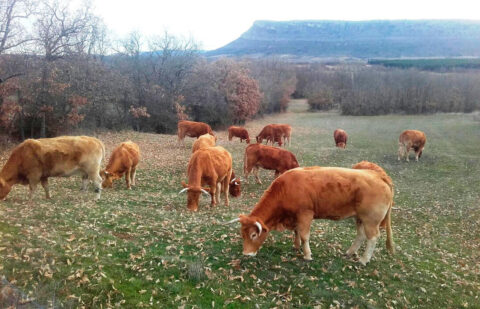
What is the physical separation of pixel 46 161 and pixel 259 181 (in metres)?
10.8

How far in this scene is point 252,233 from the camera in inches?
344

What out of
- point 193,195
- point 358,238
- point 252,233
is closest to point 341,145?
point 193,195

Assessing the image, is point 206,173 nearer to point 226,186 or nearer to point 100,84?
point 226,186

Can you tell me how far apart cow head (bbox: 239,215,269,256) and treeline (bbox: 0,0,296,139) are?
65.5ft

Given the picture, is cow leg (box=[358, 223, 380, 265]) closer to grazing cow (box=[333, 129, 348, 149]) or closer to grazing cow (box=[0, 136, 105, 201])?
grazing cow (box=[0, 136, 105, 201])

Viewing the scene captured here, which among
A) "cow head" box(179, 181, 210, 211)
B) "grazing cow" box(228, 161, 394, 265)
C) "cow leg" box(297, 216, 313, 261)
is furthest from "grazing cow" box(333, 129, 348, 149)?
"cow leg" box(297, 216, 313, 261)

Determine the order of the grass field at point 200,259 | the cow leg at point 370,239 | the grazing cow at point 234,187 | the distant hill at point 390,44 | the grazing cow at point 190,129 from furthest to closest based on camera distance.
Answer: the distant hill at point 390,44
the grazing cow at point 190,129
the grazing cow at point 234,187
the cow leg at point 370,239
the grass field at point 200,259

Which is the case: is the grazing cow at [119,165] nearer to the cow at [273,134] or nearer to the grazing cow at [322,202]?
the grazing cow at [322,202]

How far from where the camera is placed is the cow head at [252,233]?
873 cm

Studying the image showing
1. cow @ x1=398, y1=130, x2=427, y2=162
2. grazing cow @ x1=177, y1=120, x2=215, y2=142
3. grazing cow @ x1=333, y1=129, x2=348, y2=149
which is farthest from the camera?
grazing cow @ x1=333, y1=129, x2=348, y2=149

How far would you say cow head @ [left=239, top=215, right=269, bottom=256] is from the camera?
8.73m

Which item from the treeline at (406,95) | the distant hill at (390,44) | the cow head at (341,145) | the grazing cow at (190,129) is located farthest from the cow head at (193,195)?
the distant hill at (390,44)

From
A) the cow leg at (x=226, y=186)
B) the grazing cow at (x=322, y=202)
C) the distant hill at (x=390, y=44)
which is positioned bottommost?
the cow leg at (x=226, y=186)

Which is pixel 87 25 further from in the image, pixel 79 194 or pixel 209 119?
pixel 209 119
